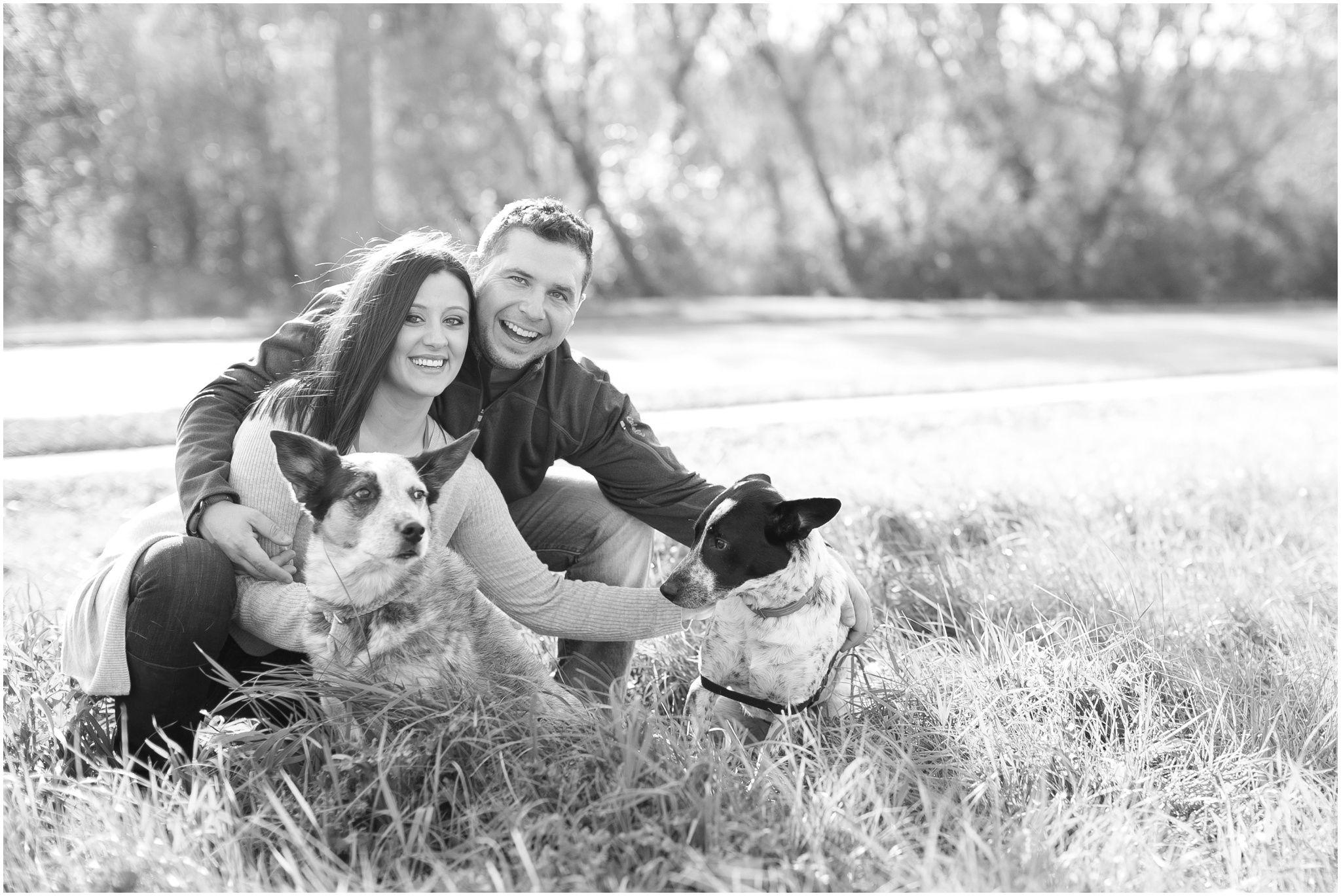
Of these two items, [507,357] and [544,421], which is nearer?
[507,357]

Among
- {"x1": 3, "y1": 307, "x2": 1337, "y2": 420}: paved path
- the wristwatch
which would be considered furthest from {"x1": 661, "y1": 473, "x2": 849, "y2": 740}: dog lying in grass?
{"x1": 3, "y1": 307, "x2": 1337, "y2": 420}: paved path

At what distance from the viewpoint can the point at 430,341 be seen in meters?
2.93

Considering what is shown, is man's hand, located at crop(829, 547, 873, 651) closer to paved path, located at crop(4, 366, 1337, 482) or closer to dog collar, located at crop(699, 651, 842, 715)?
dog collar, located at crop(699, 651, 842, 715)

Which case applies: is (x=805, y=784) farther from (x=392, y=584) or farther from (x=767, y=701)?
(x=392, y=584)

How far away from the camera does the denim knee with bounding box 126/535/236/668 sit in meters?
2.67

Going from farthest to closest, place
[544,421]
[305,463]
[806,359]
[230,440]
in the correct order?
[806,359], [544,421], [230,440], [305,463]

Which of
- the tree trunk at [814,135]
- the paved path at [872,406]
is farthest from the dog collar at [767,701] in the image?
the tree trunk at [814,135]

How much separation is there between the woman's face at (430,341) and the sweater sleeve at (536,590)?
267 millimetres

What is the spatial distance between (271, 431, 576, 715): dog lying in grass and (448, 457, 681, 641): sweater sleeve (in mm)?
192

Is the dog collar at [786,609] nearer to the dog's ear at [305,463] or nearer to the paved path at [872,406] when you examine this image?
the dog's ear at [305,463]

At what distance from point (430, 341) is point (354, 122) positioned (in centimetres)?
→ 1227

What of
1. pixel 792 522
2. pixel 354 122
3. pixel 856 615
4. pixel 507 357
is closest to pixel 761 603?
pixel 792 522

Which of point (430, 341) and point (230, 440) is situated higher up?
point (430, 341)

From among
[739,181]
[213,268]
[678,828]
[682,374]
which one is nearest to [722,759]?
[678,828]
